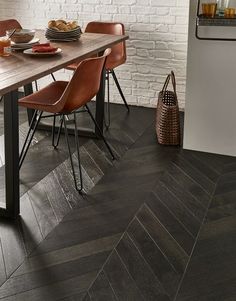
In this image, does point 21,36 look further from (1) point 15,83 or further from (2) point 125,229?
(2) point 125,229

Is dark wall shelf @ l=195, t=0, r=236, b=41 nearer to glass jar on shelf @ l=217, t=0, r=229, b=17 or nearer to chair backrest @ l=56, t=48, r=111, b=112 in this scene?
glass jar on shelf @ l=217, t=0, r=229, b=17

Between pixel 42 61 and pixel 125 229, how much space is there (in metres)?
1.05

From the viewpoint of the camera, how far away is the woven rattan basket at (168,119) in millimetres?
3199

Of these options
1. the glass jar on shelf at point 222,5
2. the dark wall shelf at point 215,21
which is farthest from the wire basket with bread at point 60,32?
the glass jar on shelf at point 222,5

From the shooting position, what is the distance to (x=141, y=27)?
12.6 feet

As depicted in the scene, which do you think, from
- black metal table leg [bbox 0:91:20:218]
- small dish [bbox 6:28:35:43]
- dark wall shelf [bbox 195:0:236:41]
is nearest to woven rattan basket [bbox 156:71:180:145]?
dark wall shelf [bbox 195:0:236:41]

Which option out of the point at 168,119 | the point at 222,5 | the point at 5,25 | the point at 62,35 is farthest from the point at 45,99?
the point at 222,5

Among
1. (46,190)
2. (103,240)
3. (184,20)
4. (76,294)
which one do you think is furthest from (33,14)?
(76,294)

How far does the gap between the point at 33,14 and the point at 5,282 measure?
2954 mm

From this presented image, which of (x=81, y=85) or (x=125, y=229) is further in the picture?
(x=81, y=85)

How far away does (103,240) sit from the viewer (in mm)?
2209

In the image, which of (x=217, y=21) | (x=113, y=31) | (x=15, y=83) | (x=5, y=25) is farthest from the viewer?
(x=113, y=31)

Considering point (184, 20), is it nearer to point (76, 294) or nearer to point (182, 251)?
point (182, 251)

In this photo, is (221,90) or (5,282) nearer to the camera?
(5,282)
